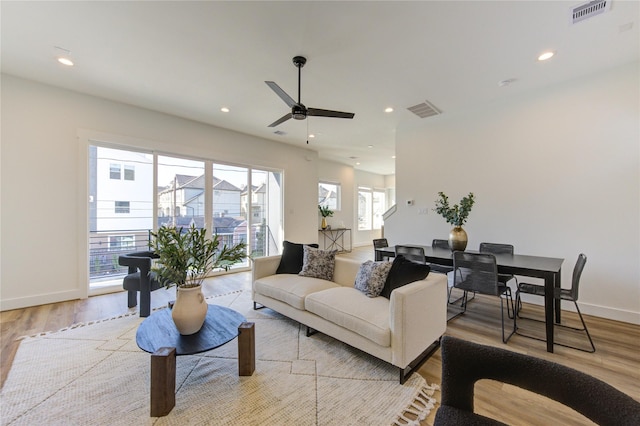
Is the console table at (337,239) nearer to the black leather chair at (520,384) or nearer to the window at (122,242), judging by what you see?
the window at (122,242)

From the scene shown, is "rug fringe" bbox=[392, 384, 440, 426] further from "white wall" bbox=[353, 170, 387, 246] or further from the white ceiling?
"white wall" bbox=[353, 170, 387, 246]

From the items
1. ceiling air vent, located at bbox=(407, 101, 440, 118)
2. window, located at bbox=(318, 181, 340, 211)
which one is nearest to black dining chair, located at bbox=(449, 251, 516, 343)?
ceiling air vent, located at bbox=(407, 101, 440, 118)

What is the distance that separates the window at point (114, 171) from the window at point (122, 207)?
1.29 feet

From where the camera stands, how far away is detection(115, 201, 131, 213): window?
414 cm

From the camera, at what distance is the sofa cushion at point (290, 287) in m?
2.65

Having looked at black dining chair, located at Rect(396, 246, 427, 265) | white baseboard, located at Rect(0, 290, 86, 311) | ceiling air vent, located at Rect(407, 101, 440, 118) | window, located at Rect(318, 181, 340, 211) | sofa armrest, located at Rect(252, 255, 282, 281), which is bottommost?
white baseboard, located at Rect(0, 290, 86, 311)

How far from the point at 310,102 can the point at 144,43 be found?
2.09 m

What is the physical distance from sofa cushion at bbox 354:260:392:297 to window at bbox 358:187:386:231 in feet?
23.2

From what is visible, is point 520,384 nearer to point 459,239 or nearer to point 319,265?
point 319,265

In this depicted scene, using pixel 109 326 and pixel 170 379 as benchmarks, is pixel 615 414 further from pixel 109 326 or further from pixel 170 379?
pixel 109 326

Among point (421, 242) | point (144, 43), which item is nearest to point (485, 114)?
point (421, 242)

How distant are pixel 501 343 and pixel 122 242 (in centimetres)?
516

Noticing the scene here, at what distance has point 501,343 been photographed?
8.15 ft

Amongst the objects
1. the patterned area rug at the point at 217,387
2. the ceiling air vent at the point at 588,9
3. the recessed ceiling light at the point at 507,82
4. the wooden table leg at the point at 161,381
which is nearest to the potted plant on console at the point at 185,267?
the wooden table leg at the point at 161,381
